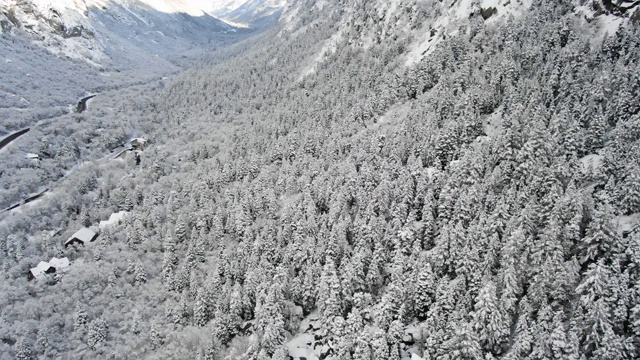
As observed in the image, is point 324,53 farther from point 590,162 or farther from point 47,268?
point 47,268

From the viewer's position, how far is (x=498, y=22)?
402ft

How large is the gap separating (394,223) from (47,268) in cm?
7610

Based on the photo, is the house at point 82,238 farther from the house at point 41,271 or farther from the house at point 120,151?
the house at point 120,151

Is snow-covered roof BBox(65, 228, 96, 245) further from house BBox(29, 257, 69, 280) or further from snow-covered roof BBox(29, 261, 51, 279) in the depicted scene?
snow-covered roof BBox(29, 261, 51, 279)

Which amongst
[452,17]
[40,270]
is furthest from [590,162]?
[40,270]

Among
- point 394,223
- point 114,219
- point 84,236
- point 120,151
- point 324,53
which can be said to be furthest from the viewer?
point 324,53

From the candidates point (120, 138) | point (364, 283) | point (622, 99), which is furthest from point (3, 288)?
point (622, 99)

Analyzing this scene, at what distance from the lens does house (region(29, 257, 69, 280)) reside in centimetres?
8684

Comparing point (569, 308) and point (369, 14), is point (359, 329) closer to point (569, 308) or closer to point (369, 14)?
point (569, 308)

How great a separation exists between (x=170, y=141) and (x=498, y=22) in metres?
127

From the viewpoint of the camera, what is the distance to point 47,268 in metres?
88.1

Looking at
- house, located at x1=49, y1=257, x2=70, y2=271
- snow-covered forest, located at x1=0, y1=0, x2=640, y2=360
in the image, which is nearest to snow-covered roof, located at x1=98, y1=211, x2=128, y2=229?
snow-covered forest, located at x1=0, y1=0, x2=640, y2=360

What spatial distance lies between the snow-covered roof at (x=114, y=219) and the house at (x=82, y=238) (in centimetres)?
347

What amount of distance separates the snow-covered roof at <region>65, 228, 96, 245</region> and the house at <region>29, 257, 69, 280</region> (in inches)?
283
